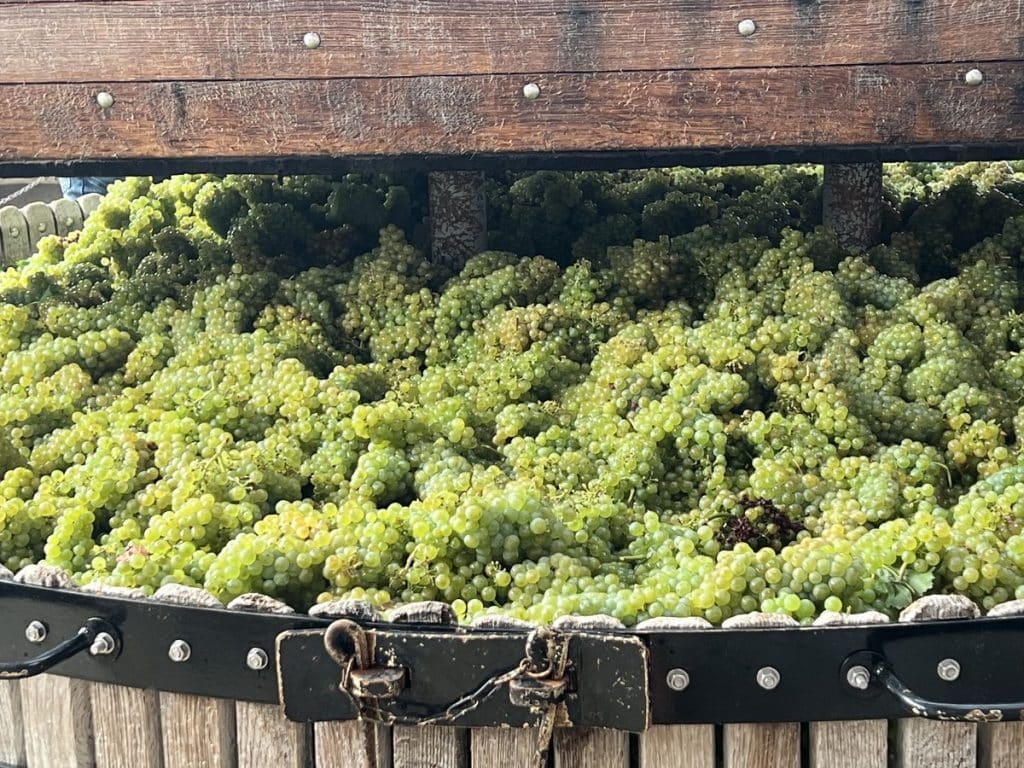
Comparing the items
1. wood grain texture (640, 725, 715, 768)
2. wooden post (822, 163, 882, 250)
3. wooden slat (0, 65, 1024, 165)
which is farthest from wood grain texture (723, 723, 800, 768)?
wooden post (822, 163, 882, 250)

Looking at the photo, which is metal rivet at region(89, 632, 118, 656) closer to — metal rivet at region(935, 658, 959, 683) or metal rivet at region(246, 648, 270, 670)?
metal rivet at region(246, 648, 270, 670)

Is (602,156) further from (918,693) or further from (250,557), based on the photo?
(918,693)

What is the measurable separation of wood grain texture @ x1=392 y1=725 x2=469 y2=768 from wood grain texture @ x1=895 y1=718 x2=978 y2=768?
2.00ft

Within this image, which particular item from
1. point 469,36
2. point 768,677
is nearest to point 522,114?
point 469,36

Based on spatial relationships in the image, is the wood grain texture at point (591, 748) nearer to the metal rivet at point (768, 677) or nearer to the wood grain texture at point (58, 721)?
the metal rivet at point (768, 677)

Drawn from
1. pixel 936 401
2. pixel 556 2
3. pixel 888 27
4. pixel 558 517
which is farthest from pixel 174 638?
pixel 888 27

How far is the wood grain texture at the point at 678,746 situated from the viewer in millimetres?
1394

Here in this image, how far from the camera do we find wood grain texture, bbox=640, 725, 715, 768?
139 cm

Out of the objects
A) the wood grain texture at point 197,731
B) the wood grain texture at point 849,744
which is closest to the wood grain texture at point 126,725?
the wood grain texture at point 197,731

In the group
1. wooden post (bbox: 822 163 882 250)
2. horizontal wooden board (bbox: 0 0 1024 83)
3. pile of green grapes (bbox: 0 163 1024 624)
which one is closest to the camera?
pile of green grapes (bbox: 0 163 1024 624)

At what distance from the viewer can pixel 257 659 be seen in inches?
55.4

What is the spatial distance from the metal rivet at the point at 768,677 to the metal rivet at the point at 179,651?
2.55ft

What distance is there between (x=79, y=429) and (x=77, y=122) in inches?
23.9

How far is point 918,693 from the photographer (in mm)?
1340
